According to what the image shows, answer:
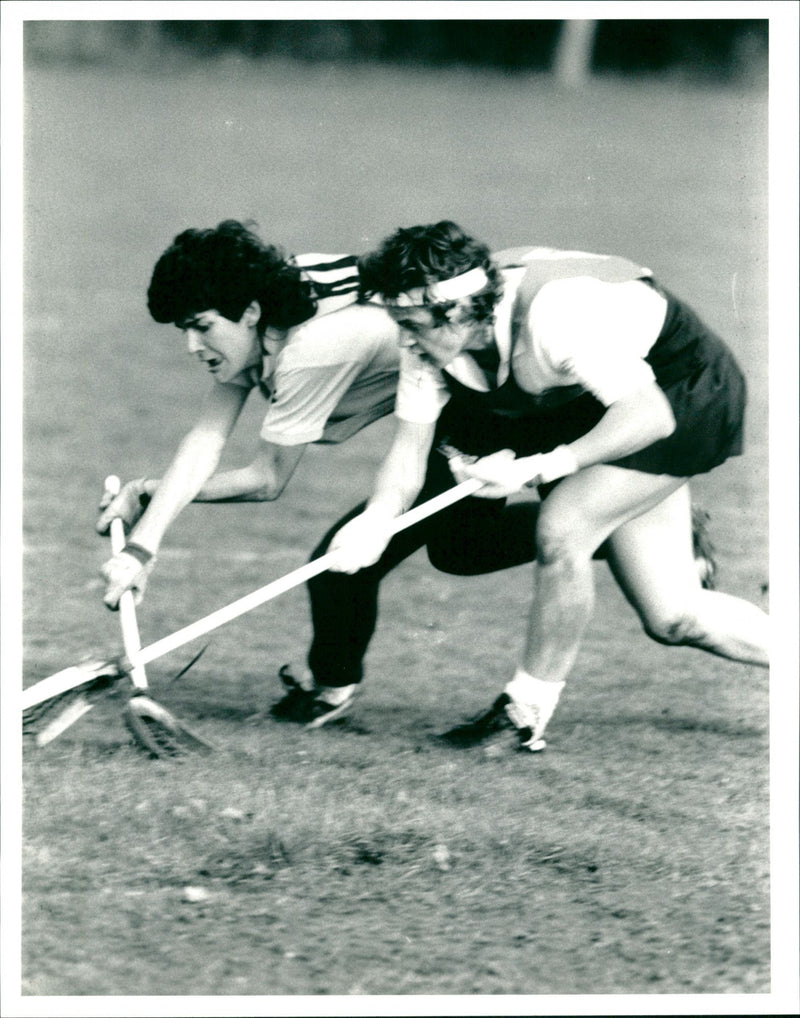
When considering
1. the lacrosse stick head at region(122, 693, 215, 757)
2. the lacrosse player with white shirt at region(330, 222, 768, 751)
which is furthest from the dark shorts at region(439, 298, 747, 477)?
the lacrosse stick head at region(122, 693, 215, 757)

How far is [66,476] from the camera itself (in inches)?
271

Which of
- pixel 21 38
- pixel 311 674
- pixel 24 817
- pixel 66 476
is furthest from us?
pixel 66 476

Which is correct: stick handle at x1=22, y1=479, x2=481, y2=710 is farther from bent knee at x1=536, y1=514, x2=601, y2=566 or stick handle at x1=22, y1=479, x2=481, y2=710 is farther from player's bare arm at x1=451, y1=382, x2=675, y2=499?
bent knee at x1=536, y1=514, x2=601, y2=566

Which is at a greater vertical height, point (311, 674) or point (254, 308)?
point (254, 308)

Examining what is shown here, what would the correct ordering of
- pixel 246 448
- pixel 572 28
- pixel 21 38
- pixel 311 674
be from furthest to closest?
1. pixel 572 28
2. pixel 246 448
3. pixel 311 674
4. pixel 21 38

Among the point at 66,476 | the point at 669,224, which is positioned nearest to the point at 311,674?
the point at 66,476

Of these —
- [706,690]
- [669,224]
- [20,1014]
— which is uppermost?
[669,224]

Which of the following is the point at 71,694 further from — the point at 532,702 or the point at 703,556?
the point at 703,556

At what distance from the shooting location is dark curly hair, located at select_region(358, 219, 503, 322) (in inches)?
144

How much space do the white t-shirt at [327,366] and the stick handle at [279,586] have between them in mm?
385

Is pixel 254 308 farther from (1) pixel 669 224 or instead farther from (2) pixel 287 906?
(1) pixel 669 224

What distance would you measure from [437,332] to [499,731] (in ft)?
3.62

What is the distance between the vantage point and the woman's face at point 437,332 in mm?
3705

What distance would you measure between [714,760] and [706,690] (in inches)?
19.8
